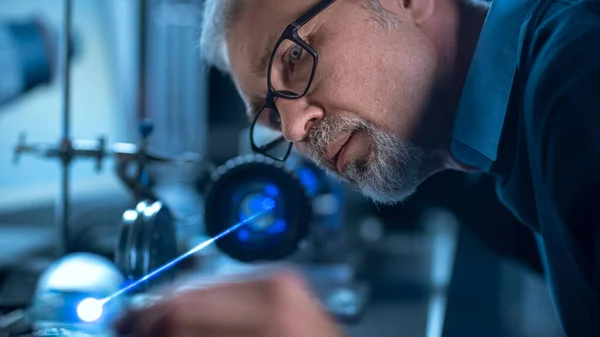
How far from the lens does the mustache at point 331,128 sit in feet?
3.52

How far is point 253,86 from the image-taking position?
1.17 meters

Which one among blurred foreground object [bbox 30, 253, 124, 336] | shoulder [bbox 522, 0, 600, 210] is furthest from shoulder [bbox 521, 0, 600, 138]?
blurred foreground object [bbox 30, 253, 124, 336]

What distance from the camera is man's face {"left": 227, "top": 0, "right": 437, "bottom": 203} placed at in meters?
1.07

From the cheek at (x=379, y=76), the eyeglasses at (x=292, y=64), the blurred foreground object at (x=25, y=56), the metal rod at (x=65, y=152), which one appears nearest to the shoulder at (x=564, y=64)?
the cheek at (x=379, y=76)

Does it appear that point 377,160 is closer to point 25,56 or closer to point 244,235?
point 244,235

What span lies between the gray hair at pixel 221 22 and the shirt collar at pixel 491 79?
0.16 meters

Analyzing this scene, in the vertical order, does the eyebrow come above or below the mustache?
above

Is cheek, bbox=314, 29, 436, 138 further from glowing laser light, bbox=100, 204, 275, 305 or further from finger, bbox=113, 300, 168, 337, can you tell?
finger, bbox=113, 300, 168, 337

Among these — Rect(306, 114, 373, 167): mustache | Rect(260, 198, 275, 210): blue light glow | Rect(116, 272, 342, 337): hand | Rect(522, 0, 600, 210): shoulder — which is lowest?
Rect(260, 198, 275, 210): blue light glow

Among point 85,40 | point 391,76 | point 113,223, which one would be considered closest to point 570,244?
point 391,76

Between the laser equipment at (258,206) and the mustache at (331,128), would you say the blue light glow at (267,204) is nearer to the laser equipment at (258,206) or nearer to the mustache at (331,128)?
the laser equipment at (258,206)

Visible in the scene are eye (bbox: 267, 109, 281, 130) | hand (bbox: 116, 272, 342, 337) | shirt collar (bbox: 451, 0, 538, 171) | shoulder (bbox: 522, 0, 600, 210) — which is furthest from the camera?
eye (bbox: 267, 109, 281, 130)

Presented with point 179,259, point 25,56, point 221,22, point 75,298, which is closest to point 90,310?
point 75,298

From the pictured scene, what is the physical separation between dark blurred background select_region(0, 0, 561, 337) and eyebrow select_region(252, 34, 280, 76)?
1.08 ft
